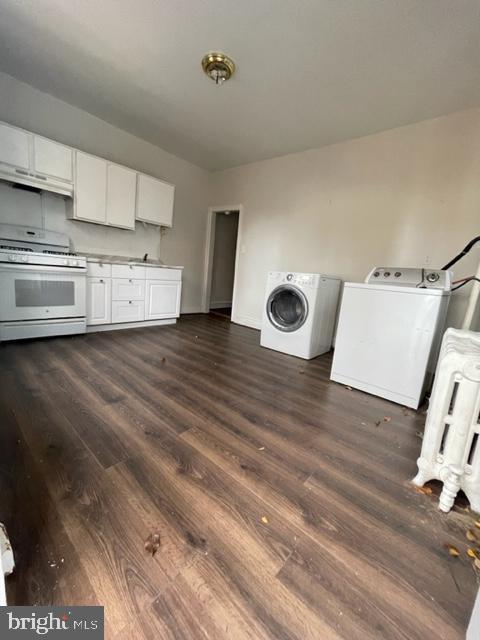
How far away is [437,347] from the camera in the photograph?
1.89 m

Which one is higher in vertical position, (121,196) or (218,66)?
(218,66)

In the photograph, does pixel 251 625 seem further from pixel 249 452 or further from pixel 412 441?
pixel 412 441

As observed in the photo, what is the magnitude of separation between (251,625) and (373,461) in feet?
2.98

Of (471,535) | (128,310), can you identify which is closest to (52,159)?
(128,310)

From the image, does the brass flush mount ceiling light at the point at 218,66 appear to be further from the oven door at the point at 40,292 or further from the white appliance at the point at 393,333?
the oven door at the point at 40,292

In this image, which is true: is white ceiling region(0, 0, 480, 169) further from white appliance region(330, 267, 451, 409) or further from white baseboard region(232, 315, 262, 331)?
white baseboard region(232, 315, 262, 331)

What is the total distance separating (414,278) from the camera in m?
1.98

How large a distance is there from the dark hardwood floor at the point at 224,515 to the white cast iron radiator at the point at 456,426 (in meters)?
0.11

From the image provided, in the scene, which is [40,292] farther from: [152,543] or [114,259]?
[152,543]

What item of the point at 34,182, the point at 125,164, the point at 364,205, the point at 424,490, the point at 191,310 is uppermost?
the point at 125,164

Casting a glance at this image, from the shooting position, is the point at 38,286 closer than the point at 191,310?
Yes

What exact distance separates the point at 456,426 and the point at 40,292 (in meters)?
3.23

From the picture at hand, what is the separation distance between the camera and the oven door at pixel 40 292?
2277mm

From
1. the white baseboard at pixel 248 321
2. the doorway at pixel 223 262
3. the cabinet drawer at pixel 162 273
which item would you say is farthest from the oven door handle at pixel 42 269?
the doorway at pixel 223 262
